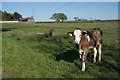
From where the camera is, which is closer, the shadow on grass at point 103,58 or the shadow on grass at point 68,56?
the shadow on grass at point 103,58

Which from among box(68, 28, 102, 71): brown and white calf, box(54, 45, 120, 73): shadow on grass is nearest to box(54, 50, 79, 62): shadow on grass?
box(54, 45, 120, 73): shadow on grass

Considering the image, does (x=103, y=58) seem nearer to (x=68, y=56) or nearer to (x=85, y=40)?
(x=68, y=56)

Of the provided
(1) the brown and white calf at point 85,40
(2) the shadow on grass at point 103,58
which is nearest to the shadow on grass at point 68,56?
(2) the shadow on grass at point 103,58

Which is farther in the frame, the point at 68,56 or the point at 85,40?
the point at 68,56

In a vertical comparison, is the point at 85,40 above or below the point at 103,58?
above

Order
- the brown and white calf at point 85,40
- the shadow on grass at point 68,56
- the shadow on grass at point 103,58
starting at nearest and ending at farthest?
1. the brown and white calf at point 85,40
2. the shadow on grass at point 103,58
3. the shadow on grass at point 68,56

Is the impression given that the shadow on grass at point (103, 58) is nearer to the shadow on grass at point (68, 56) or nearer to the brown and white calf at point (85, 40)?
the shadow on grass at point (68, 56)

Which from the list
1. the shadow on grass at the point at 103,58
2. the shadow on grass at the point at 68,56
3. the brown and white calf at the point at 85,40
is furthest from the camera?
the shadow on grass at the point at 68,56

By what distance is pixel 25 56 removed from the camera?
19781 millimetres

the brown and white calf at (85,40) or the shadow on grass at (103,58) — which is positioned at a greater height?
the brown and white calf at (85,40)

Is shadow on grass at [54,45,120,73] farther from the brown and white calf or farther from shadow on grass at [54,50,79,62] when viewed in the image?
the brown and white calf

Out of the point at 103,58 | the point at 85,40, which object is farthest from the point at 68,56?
the point at 85,40

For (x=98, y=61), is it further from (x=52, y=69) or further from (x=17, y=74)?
(x=17, y=74)

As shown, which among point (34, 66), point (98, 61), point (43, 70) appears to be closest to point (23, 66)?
point (34, 66)
